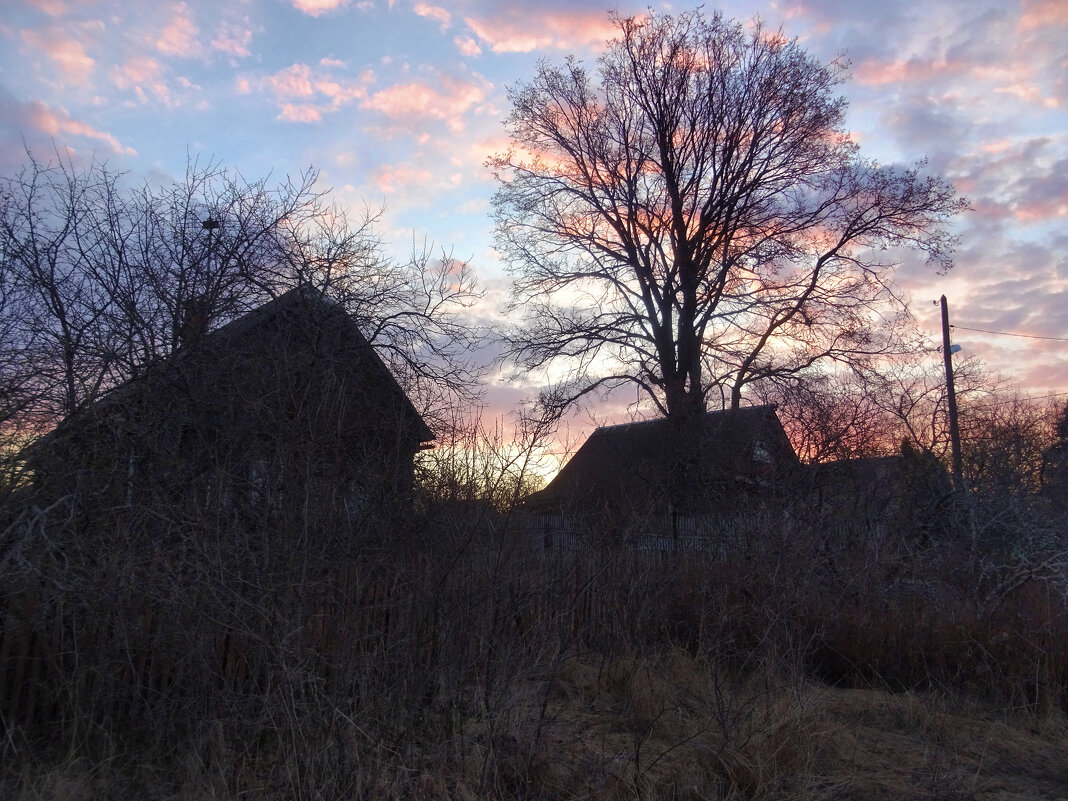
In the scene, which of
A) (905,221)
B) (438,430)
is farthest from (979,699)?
(905,221)

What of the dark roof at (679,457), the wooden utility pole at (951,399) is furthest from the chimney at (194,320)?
the wooden utility pole at (951,399)

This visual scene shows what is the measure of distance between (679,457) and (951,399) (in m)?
6.88

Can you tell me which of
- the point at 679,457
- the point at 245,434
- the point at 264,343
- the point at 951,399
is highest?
the point at 951,399

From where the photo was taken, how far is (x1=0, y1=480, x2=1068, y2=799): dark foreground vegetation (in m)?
4.73

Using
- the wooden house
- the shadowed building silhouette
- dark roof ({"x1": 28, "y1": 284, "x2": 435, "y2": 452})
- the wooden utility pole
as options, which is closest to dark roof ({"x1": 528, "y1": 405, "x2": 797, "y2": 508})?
the shadowed building silhouette

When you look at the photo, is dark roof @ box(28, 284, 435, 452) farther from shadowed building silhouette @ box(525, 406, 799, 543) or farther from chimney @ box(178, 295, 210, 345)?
shadowed building silhouette @ box(525, 406, 799, 543)

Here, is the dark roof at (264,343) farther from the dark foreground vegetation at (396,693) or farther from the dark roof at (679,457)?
the dark roof at (679,457)

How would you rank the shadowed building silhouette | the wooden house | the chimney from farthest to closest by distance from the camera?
1. the shadowed building silhouette
2. the chimney
3. the wooden house

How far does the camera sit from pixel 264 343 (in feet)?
28.0

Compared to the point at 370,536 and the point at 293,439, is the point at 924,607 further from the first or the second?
the point at 293,439

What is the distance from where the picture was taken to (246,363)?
26.2 ft

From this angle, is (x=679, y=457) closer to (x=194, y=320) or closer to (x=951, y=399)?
(x=951, y=399)

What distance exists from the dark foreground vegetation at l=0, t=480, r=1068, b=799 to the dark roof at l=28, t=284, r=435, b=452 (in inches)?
73.5

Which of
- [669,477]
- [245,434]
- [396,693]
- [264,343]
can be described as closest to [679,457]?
[669,477]
